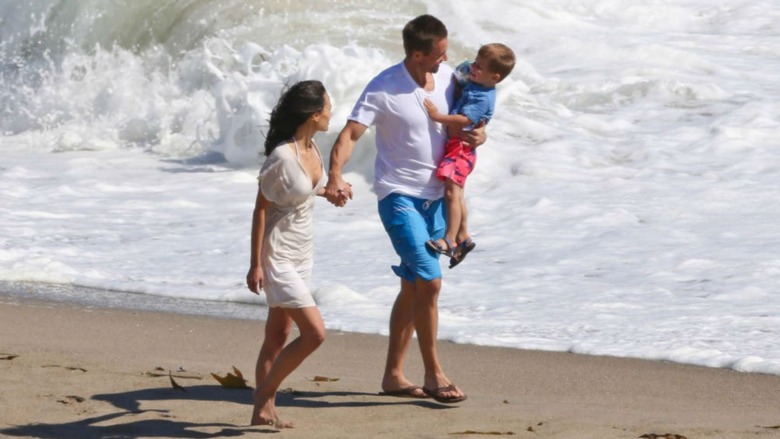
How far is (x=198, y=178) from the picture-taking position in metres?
12.0

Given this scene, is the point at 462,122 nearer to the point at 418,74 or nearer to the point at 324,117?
the point at 418,74

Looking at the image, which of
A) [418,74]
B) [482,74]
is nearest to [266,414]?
[418,74]

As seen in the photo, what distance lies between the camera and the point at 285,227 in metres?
4.57

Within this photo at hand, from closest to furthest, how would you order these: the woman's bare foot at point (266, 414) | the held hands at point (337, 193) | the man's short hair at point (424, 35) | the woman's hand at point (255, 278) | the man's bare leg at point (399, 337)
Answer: the woman's hand at point (255, 278) < the woman's bare foot at point (266, 414) < the held hands at point (337, 193) < the man's short hair at point (424, 35) < the man's bare leg at point (399, 337)

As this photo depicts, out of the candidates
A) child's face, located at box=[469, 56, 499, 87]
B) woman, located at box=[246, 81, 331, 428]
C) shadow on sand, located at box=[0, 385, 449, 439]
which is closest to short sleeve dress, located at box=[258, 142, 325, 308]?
woman, located at box=[246, 81, 331, 428]

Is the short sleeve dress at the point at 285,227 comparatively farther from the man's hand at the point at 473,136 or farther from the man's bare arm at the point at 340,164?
the man's hand at the point at 473,136

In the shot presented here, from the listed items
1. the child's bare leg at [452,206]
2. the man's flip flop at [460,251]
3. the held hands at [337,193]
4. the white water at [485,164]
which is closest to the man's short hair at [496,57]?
the child's bare leg at [452,206]

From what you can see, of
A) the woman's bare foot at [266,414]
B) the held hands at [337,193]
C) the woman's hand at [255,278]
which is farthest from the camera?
the held hands at [337,193]

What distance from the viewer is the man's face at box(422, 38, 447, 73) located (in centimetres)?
500

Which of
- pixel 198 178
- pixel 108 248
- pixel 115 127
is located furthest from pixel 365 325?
pixel 115 127

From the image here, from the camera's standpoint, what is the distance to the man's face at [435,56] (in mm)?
4996

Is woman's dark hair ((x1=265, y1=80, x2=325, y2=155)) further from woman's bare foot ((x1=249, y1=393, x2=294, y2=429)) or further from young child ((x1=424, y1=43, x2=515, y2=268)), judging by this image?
woman's bare foot ((x1=249, y1=393, x2=294, y2=429))

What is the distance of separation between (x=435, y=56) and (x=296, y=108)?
0.71 m

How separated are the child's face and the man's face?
0.44ft
